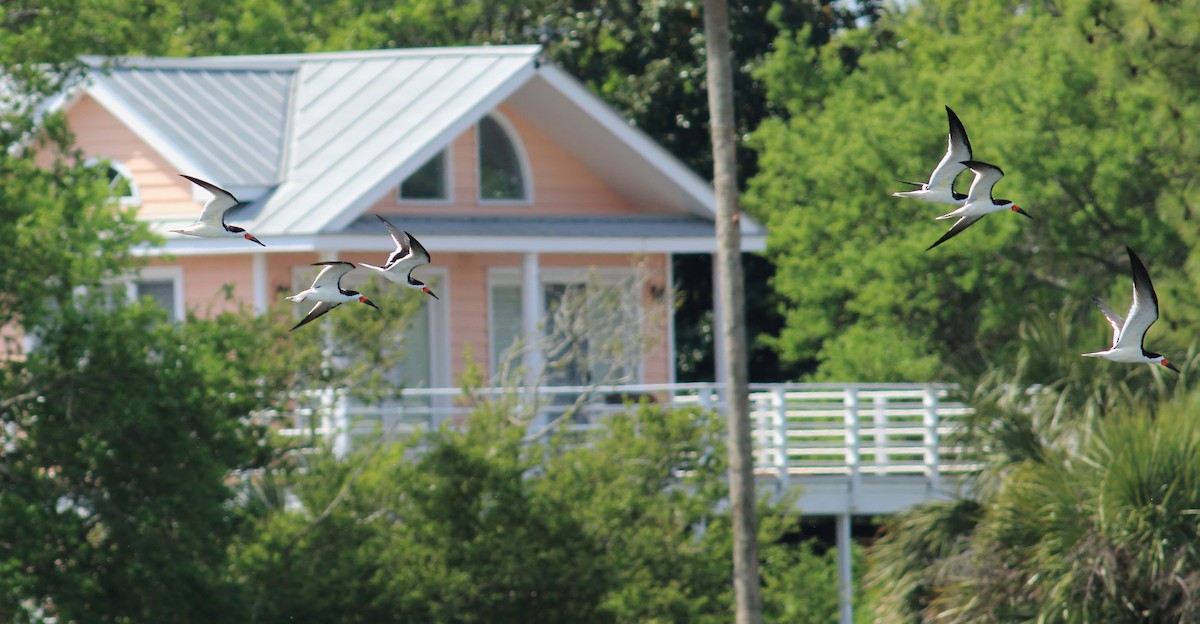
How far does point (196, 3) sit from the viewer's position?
30984mm

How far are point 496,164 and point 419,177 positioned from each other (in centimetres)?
107

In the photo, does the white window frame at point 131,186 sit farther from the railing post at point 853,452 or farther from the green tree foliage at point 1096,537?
the green tree foliage at point 1096,537

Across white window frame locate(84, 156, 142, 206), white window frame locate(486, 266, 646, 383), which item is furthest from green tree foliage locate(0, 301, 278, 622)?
white window frame locate(486, 266, 646, 383)

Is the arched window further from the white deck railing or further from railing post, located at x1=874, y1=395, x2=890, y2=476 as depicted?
railing post, located at x1=874, y1=395, x2=890, y2=476

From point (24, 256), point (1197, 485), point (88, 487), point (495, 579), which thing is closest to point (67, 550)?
point (88, 487)

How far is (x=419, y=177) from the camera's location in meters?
20.0

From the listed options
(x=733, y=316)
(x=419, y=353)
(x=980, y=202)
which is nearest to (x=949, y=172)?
(x=980, y=202)

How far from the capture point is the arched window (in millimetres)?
20594

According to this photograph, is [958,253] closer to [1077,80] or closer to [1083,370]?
[1077,80]

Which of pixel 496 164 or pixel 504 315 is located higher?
pixel 496 164

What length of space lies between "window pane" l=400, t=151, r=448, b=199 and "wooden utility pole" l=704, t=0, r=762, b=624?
20.7ft

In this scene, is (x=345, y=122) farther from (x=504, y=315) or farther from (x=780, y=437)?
(x=780, y=437)

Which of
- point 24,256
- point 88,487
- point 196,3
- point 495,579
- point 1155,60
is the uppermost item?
point 196,3

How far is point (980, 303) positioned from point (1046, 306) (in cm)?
137
